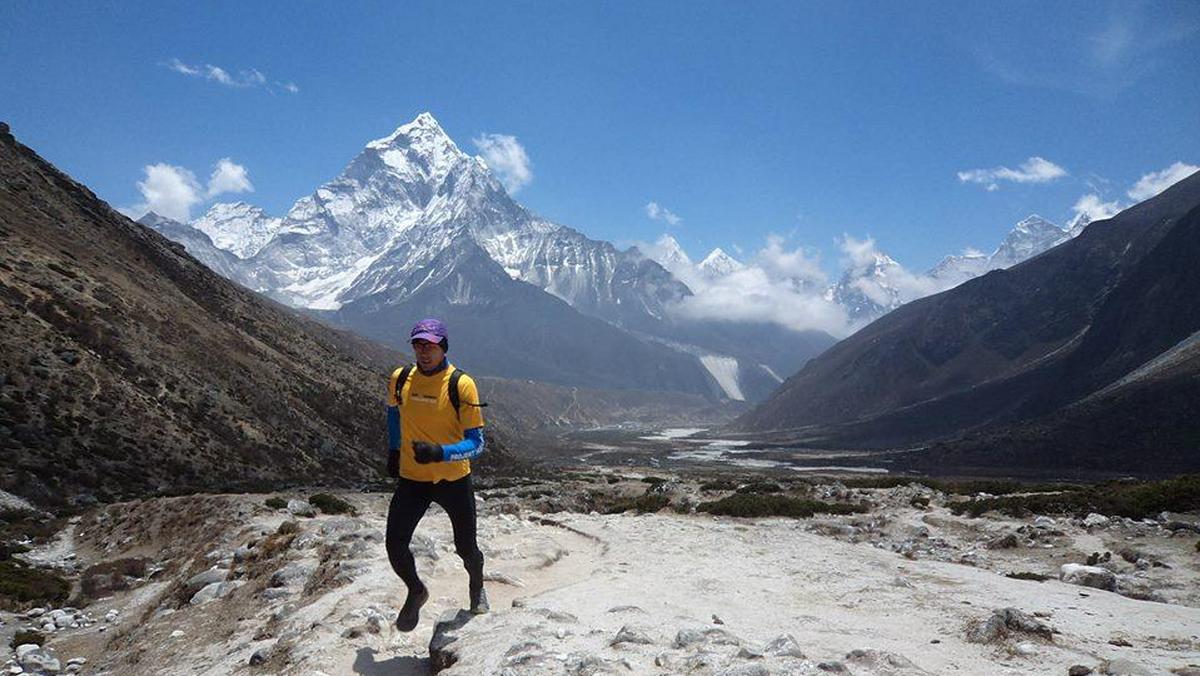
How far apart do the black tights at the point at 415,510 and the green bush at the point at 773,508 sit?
73.8 feet

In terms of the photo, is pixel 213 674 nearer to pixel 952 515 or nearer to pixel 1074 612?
pixel 1074 612

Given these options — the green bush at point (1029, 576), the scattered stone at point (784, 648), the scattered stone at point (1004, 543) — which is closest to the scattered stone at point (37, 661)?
the scattered stone at point (784, 648)

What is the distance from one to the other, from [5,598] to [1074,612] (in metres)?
23.8

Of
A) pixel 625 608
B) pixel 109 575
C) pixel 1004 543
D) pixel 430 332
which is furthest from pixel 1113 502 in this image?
pixel 109 575

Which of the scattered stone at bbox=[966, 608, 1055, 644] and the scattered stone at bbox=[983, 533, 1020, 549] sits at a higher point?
the scattered stone at bbox=[966, 608, 1055, 644]

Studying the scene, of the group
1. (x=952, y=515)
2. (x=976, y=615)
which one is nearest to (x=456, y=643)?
(x=976, y=615)

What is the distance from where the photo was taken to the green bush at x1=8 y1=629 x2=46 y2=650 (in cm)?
1352

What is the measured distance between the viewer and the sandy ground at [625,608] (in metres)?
8.16

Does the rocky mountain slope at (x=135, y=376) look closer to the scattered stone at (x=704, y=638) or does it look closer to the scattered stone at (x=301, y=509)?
the scattered stone at (x=301, y=509)

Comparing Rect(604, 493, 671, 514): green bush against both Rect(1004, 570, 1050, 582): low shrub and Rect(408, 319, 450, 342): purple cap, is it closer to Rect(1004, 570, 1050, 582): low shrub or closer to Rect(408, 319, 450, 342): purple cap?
Rect(1004, 570, 1050, 582): low shrub

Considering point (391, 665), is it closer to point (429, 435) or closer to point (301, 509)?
point (429, 435)

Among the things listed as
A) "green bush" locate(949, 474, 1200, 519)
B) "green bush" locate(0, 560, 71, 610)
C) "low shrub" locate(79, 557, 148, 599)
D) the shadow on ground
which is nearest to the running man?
the shadow on ground

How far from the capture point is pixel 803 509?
29.2m

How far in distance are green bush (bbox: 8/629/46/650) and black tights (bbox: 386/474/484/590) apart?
34.3 feet
